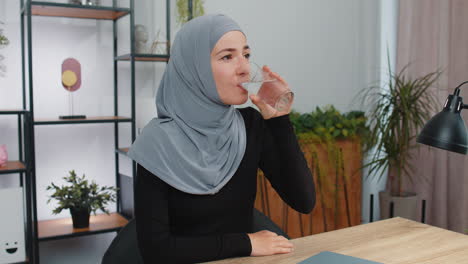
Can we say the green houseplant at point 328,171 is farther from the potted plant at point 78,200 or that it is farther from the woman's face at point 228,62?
the woman's face at point 228,62

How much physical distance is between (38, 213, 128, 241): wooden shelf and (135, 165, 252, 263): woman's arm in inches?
56.6

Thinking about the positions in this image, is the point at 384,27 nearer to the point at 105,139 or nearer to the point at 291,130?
the point at 105,139

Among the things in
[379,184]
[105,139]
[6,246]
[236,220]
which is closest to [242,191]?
[236,220]

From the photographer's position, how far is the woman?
4.40ft

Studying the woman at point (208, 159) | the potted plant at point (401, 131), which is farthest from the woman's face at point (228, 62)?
the potted plant at point (401, 131)

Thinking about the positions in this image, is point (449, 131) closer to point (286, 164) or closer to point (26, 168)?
point (286, 164)

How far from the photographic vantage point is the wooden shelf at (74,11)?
2561 millimetres

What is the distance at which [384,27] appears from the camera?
383cm

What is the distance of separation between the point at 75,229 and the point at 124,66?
3.42ft

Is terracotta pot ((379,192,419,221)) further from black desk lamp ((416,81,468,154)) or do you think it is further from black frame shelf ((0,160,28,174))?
black frame shelf ((0,160,28,174))

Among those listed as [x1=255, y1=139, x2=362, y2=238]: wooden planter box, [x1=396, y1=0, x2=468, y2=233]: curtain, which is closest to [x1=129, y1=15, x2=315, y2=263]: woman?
[x1=255, y1=139, x2=362, y2=238]: wooden planter box

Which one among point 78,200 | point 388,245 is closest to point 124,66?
point 78,200

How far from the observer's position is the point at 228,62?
1.41 m

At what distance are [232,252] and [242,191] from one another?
31 centimetres
